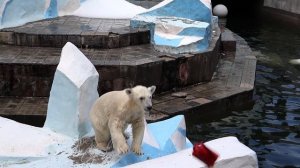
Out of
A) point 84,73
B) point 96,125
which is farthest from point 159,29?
point 96,125

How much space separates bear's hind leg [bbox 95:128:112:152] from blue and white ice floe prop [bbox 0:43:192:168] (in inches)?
2.3

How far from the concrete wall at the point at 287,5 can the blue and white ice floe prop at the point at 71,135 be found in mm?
17467

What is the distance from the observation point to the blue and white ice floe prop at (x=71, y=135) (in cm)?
461

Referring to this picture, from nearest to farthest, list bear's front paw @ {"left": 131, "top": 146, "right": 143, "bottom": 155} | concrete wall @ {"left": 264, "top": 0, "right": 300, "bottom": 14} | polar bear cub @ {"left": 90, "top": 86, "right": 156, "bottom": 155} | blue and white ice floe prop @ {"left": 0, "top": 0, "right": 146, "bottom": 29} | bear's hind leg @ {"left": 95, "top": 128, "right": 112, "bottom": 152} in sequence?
polar bear cub @ {"left": 90, "top": 86, "right": 156, "bottom": 155} → bear's front paw @ {"left": 131, "top": 146, "right": 143, "bottom": 155} → bear's hind leg @ {"left": 95, "top": 128, "right": 112, "bottom": 152} → blue and white ice floe prop @ {"left": 0, "top": 0, "right": 146, "bottom": 29} → concrete wall @ {"left": 264, "top": 0, "right": 300, "bottom": 14}

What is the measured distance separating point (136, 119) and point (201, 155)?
2.68 feet

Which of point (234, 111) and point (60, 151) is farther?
point (234, 111)

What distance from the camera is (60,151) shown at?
4.78 metres

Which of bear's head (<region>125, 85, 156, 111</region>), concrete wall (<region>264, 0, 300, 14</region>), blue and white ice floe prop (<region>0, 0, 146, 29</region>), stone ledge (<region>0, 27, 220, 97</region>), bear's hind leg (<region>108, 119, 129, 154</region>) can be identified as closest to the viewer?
bear's head (<region>125, 85, 156, 111</region>)

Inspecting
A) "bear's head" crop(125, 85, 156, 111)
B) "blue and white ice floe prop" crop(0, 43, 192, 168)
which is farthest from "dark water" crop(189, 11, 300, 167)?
"bear's head" crop(125, 85, 156, 111)

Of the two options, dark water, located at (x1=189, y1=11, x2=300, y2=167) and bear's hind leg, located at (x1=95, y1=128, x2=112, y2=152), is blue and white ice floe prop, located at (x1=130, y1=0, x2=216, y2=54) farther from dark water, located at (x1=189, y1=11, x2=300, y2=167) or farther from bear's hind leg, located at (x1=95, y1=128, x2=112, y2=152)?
bear's hind leg, located at (x1=95, y1=128, x2=112, y2=152)

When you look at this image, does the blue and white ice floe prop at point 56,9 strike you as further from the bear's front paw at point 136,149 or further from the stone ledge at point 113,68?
the bear's front paw at point 136,149

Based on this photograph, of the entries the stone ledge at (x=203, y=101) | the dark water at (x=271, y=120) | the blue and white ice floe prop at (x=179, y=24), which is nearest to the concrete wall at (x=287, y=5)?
the dark water at (x=271, y=120)

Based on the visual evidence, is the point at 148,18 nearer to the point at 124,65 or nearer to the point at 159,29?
the point at 159,29

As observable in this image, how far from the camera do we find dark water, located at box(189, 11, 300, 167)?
281 inches
